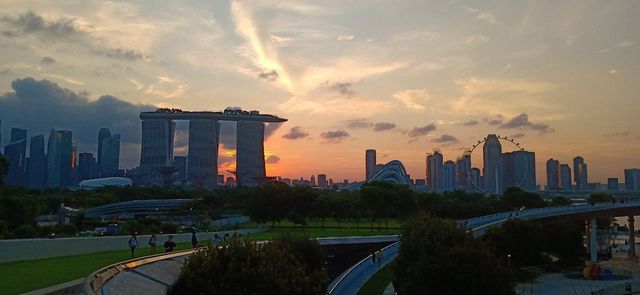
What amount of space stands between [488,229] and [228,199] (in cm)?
6279

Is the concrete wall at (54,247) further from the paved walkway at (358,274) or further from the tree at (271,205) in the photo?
the tree at (271,205)

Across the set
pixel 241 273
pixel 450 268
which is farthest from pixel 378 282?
pixel 241 273

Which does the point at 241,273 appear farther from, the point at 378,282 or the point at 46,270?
the point at 378,282

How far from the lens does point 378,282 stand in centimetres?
3322

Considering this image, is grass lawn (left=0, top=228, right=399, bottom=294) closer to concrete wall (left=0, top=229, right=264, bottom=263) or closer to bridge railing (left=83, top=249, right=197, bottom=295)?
concrete wall (left=0, top=229, right=264, bottom=263)

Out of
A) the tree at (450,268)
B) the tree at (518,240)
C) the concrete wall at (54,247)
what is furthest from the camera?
the tree at (518,240)

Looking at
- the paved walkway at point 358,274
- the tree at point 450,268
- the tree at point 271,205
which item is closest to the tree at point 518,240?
the paved walkway at point 358,274

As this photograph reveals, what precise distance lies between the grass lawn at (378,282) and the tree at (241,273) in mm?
10558

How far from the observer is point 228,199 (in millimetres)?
105812

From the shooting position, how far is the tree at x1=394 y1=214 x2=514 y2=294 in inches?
1026

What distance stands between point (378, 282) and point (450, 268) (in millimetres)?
7537

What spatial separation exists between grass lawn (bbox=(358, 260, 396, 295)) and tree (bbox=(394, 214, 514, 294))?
215 cm

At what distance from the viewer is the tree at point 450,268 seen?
26.1m

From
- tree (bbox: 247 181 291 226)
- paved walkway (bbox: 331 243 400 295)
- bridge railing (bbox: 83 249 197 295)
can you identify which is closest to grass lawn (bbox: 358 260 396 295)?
paved walkway (bbox: 331 243 400 295)
